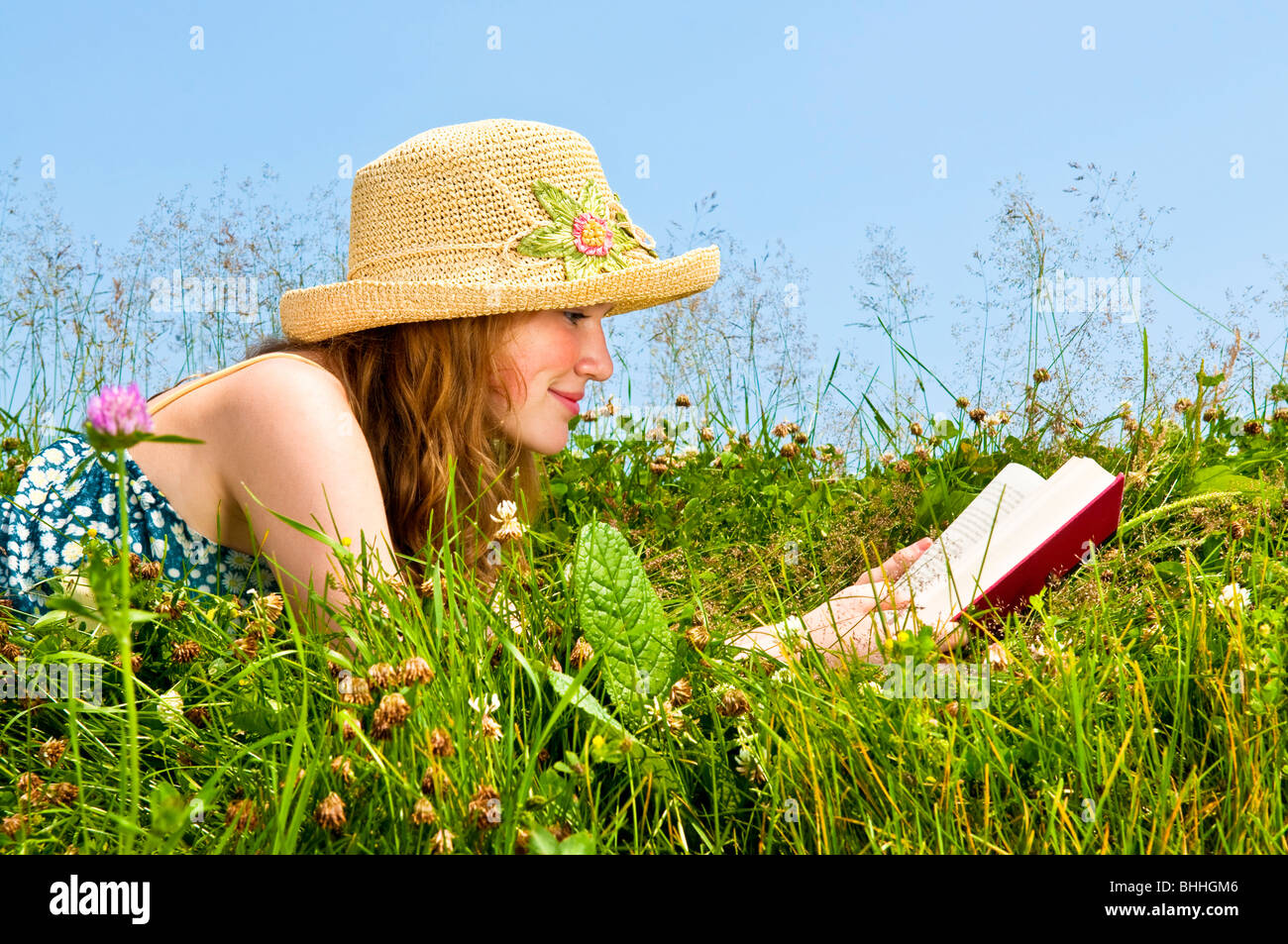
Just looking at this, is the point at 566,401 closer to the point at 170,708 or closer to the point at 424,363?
the point at 424,363

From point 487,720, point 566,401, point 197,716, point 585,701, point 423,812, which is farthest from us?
Result: point 566,401

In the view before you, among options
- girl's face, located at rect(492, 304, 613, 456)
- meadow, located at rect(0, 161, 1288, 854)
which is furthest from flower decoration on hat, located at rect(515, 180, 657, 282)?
meadow, located at rect(0, 161, 1288, 854)

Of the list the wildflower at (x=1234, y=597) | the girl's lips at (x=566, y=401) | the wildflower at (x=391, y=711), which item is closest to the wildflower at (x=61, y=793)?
the wildflower at (x=391, y=711)

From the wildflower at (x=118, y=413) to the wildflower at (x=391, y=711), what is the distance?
0.56m

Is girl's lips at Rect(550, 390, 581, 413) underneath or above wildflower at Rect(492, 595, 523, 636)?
above

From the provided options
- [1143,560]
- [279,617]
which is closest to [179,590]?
[279,617]

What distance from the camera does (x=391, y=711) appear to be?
1.52 metres

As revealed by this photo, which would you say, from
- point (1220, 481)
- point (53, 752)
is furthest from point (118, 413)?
point (1220, 481)

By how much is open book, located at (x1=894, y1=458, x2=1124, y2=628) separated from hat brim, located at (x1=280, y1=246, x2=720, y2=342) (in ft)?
3.22

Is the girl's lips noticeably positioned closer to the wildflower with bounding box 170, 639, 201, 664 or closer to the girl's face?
the girl's face

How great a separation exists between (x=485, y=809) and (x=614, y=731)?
0.34 meters

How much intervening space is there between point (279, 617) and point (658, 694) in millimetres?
823

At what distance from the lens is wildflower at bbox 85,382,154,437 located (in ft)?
3.55

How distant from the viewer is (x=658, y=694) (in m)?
1.92
